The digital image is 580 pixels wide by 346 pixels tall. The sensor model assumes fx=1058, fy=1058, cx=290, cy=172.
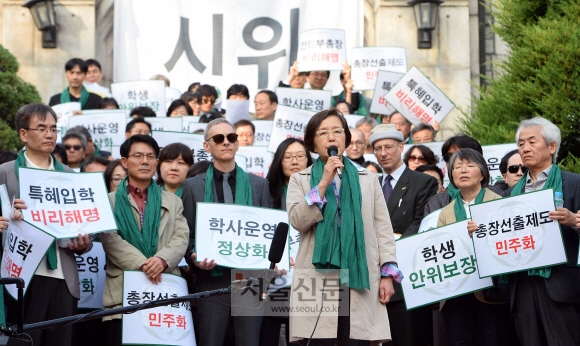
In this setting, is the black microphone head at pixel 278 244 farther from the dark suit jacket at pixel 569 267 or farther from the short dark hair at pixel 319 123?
the dark suit jacket at pixel 569 267

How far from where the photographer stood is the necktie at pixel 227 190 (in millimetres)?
8094

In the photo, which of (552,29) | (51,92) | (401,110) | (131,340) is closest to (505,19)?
(552,29)

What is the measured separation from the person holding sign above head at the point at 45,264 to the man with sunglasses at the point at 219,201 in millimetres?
861

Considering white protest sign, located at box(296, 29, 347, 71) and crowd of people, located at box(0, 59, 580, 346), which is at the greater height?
white protest sign, located at box(296, 29, 347, 71)

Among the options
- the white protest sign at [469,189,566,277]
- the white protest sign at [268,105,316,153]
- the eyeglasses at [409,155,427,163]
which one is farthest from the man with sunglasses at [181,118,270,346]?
the white protest sign at [268,105,316,153]

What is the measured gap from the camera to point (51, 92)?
1577 cm

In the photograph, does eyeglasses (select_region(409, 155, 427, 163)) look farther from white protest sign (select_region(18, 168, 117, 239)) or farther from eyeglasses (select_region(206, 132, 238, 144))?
white protest sign (select_region(18, 168, 117, 239))

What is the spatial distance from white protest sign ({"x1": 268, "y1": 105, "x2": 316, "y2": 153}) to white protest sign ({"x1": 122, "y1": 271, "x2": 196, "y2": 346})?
4088 millimetres

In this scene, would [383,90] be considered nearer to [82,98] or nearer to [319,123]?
[82,98]

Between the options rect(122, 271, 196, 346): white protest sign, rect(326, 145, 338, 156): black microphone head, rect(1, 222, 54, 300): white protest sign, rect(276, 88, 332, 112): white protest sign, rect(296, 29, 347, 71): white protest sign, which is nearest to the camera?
rect(326, 145, 338, 156): black microphone head

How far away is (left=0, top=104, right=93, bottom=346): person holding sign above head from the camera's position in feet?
24.3

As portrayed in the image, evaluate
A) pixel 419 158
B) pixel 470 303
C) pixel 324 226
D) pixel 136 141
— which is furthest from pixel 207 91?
pixel 324 226

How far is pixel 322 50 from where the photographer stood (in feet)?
44.8

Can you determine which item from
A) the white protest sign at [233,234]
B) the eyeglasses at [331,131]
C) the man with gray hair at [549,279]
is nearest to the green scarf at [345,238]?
the eyeglasses at [331,131]
